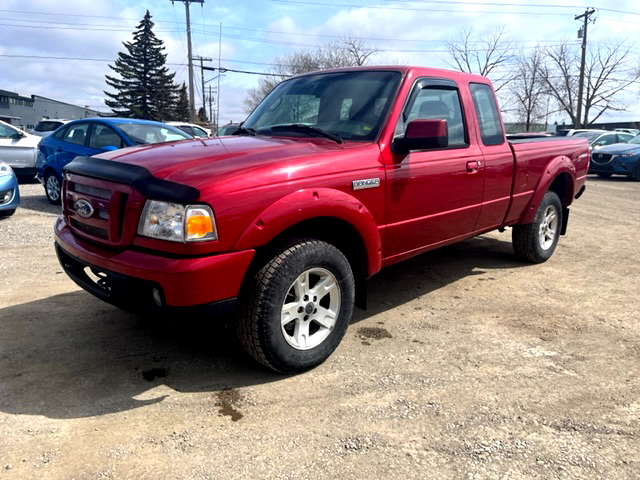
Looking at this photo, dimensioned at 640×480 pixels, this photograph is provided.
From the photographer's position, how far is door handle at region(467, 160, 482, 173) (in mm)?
4242

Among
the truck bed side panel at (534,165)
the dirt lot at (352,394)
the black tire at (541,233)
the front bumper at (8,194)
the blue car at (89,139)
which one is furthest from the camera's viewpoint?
the blue car at (89,139)

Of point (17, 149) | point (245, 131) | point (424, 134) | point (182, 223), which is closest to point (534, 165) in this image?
point (424, 134)

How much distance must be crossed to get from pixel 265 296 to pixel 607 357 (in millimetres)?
2386

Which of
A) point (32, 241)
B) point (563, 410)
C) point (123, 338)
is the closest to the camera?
point (563, 410)

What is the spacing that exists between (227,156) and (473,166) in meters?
2.23

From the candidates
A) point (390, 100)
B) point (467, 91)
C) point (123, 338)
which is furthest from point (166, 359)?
point (467, 91)

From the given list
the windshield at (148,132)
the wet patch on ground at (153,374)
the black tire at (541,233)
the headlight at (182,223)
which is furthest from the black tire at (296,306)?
the windshield at (148,132)

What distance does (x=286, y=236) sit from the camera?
3059mm

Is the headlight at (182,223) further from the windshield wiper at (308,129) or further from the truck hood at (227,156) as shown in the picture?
the windshield wiper at (308,129)

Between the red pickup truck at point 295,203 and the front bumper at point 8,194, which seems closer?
the red pickup truck at point 295,203

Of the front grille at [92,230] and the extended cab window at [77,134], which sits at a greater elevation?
the extended cab window at [77,134]

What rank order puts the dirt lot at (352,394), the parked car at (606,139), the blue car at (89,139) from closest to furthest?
1. the dirt lot at (352,394)
2. the blue car at (89,139)
3. the parked car at (606,139)

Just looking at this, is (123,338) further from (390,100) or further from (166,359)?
(390,100)

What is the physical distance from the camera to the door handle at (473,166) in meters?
4.24
